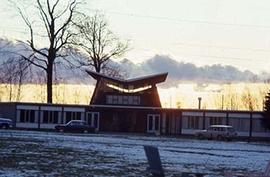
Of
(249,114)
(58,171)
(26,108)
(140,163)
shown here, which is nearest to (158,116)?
(249,114)

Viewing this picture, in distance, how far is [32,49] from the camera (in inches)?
3004

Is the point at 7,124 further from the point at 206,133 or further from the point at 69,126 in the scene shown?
the point at 206,133

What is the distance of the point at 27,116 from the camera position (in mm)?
81062

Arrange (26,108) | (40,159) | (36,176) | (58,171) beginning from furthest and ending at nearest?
(26,108) → (40,159) → (58,171) → (36,176)

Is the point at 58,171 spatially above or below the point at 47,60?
below

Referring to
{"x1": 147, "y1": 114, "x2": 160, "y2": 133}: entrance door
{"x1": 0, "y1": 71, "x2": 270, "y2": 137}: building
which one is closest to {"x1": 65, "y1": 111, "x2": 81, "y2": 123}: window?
{"x1": 0, "y1": 71, "x2": 270, "y2": 137}: building

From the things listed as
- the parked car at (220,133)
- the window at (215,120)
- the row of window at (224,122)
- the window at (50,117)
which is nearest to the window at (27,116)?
the window at (50,117)

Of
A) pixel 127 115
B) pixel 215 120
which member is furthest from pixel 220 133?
pixel 127 115

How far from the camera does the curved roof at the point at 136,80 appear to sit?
83.8 metres

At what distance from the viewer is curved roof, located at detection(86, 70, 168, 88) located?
83750 millimetres

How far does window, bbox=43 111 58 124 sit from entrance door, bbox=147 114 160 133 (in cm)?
1136

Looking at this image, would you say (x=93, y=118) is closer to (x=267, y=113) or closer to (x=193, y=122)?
(x=193, y=122)

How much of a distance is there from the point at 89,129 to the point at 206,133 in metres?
12.7

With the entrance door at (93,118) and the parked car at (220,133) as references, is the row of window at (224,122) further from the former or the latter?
the parked car at (220,133)
